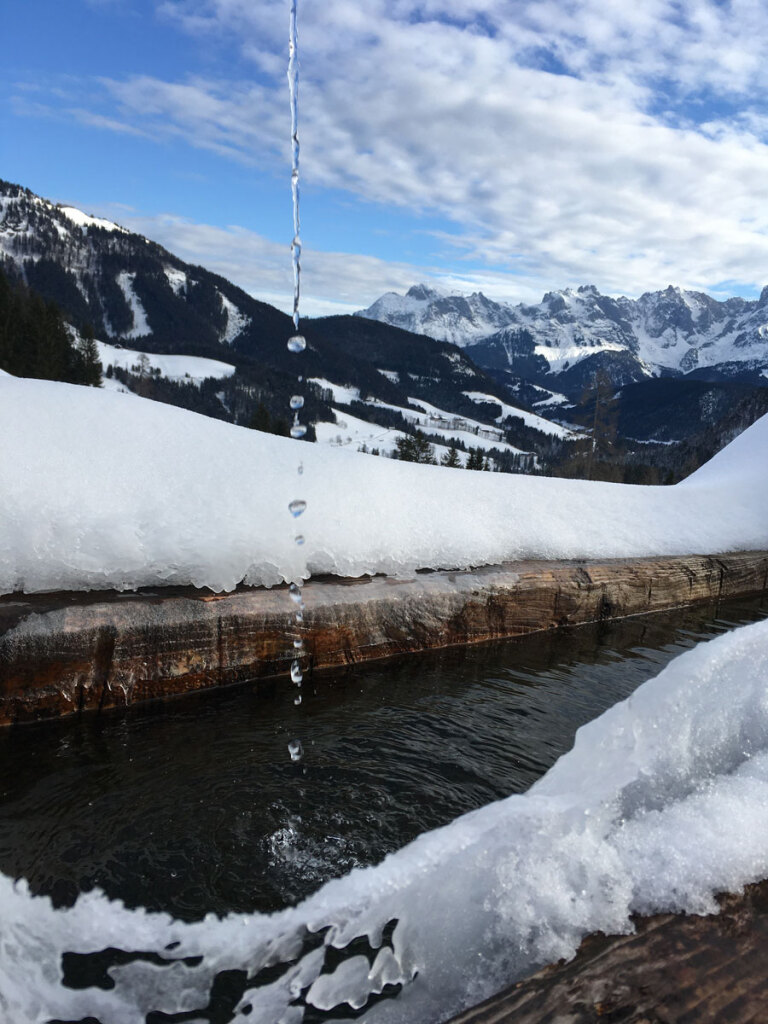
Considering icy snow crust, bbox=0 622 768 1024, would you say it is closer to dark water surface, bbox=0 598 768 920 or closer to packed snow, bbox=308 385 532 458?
dark water surface, bbox=0 598 768 920

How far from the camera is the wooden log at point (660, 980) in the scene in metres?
0.88

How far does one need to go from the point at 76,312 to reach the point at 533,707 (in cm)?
19041

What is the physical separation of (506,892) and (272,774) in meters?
2.10

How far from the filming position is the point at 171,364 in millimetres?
143875

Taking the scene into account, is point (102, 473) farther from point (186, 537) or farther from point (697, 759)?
point (697, 759)

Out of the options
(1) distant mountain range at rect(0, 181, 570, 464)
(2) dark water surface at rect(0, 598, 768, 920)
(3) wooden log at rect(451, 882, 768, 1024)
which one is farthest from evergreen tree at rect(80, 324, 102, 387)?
(1) distant mountain range at rect(0, 181, 570, 464)

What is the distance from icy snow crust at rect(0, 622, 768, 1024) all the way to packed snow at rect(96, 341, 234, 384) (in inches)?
5159

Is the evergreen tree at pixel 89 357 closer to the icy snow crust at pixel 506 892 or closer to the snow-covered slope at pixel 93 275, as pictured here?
the icy snow crust at pixel 506 892

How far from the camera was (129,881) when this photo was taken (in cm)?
243

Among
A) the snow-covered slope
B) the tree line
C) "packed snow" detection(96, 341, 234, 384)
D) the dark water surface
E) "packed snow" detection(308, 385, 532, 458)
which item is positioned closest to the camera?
the dark water surface

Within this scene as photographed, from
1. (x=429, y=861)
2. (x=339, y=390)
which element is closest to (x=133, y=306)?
(x=339, y=390)

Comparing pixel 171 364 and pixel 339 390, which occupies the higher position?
pixel 339 390

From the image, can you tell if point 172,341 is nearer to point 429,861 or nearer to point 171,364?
point 171,364

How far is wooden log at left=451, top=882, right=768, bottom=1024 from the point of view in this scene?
0.88 metres
